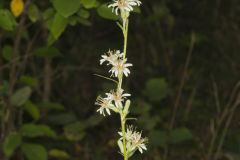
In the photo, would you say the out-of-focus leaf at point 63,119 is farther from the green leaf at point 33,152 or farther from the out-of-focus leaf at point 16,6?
the out-of-focus leaf at point 16,6

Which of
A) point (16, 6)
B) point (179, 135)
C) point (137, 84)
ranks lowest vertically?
point (179, 135)

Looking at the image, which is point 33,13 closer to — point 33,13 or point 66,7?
point 33,13

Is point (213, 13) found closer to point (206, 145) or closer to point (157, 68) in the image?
point (157, 68)

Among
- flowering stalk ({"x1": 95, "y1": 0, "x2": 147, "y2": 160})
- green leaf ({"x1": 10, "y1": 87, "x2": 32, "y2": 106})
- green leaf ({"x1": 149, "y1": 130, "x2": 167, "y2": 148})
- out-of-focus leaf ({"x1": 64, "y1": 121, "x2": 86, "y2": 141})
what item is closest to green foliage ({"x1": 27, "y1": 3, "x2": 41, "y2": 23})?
green leaf ({"x1": 10, "y1": 87, "x2": 32, "y2": 106})

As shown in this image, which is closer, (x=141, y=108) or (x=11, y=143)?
(x=11, y=143)

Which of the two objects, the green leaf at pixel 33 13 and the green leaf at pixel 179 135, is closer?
the green leaf at pixel 33 13

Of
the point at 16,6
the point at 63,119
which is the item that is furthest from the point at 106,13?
the point at 63,119

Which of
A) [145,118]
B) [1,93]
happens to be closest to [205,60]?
[145,118]

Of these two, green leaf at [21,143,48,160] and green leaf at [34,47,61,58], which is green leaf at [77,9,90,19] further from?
green leaf at [21,143,48,160]

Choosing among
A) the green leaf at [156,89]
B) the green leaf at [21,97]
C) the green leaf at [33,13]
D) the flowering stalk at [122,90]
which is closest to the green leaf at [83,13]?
the green leaf at [33,13]
